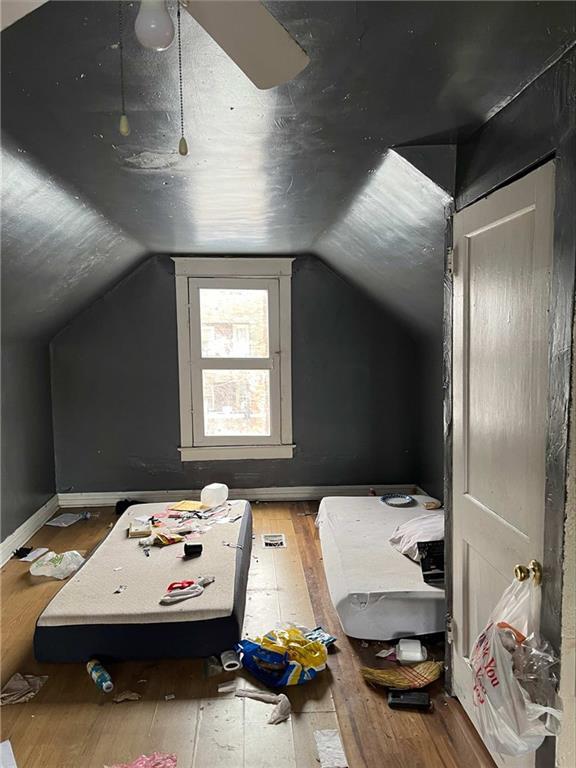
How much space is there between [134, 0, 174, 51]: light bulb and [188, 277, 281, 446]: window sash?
12.0ft

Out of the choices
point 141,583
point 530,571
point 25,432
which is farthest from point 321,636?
point 25,432

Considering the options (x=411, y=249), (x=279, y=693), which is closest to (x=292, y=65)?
(x=411, y=249)

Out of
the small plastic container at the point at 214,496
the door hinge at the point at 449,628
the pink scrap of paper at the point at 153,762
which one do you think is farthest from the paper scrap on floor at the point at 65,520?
the door hinge at the point at 449,628

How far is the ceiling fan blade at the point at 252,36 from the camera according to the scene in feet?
2.82

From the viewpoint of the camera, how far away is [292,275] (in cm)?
454

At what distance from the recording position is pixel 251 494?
468 centimetres

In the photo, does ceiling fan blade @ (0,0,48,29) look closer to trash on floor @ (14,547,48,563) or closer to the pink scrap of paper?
the pink scrap of paper

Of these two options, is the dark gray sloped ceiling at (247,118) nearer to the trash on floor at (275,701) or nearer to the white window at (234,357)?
the white window at (234,357)

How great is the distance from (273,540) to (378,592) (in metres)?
1.38

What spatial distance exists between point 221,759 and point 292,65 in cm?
206

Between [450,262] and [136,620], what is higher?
[450,262]

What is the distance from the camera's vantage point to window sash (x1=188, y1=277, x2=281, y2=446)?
449 centimetres

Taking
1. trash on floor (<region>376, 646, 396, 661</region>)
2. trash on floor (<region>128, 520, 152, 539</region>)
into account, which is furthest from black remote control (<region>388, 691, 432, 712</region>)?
trash on floor (<region>128, 520, 152, 539</region>)

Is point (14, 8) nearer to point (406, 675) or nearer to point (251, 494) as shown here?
point (406, 675)
